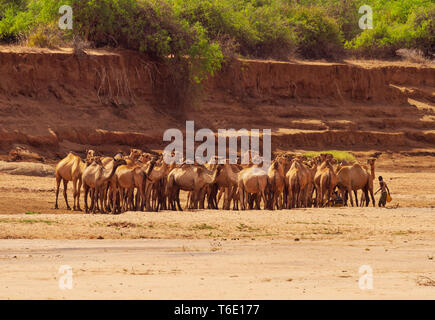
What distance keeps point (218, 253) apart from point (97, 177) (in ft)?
27.1

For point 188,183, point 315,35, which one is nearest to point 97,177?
point 188,183

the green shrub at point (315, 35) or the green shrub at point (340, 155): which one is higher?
the green shrub at point (315, 35)

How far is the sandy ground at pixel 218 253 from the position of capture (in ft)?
33.8

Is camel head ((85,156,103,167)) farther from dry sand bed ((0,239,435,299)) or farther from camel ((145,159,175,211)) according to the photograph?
dry sand bed ((0,239,435,299))

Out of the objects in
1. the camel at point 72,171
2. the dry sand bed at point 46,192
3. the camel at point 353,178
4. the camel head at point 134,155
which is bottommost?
the dry sand bed at point 46,192

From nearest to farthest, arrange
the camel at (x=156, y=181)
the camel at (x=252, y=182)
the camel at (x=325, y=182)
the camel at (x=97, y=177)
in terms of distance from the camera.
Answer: the camel at (x=97, y=177) < the camel at (x=156, y=181) < the camel at (x=252, y=182) < the camel at (x=325, y=182)

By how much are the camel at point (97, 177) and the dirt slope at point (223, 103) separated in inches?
387

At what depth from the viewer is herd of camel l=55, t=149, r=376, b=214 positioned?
21.5 meters

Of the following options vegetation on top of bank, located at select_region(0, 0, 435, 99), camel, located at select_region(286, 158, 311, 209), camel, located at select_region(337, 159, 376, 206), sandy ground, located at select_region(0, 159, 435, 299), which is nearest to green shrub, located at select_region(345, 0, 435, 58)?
vegetation on top of bank, located at select_region(0, 0, 435, 99)

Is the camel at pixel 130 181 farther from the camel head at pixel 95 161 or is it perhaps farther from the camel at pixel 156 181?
the camel head at pixel 95 161

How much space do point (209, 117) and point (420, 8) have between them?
21.2 meters

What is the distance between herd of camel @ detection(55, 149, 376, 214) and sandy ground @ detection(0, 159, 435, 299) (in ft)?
3.88

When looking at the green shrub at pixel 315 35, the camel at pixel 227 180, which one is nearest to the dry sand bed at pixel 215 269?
the camel at pixel 227 180

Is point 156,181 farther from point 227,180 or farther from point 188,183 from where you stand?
point 227,180
